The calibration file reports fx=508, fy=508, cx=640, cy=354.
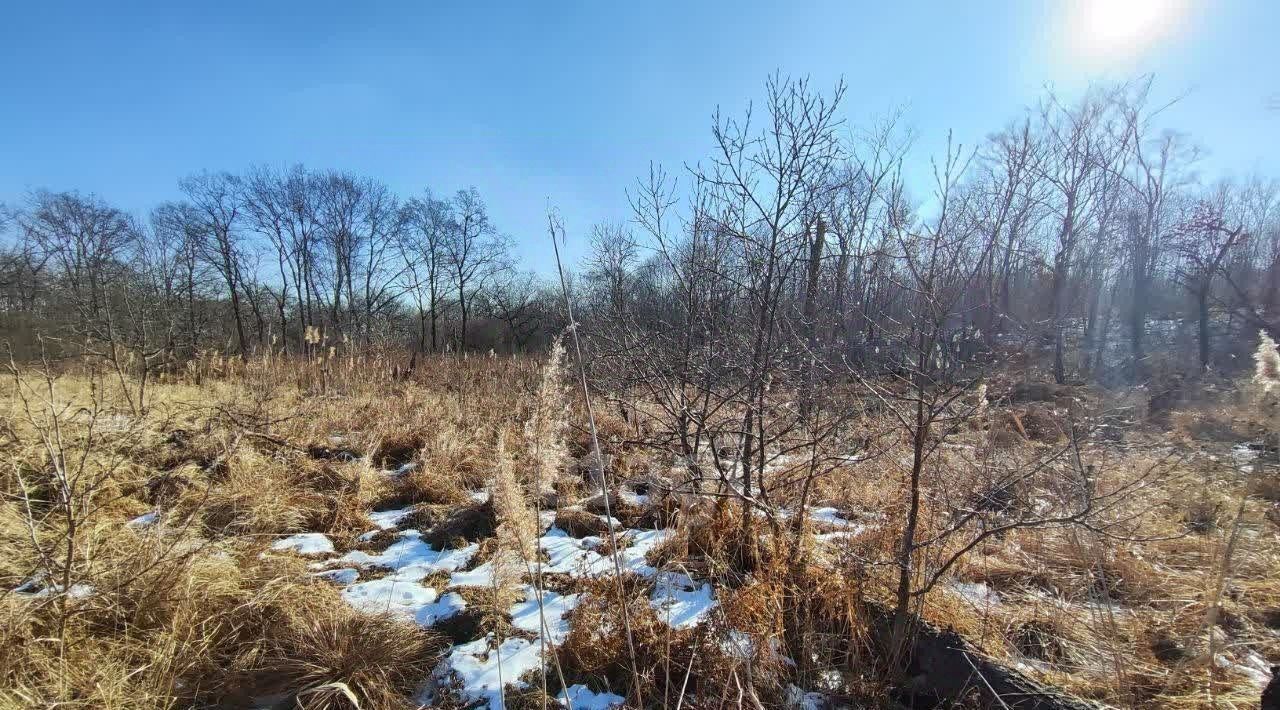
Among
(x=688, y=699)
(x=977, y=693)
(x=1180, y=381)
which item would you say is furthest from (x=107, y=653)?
(x=1180, y=381)

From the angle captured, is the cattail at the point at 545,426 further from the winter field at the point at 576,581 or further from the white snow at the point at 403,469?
the white snow at the point at 403,469

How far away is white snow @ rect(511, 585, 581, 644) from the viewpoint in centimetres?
271

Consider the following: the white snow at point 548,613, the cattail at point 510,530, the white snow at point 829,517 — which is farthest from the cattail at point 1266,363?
the white snow at point 548,613

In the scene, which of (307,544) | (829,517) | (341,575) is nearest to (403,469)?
(307,544)

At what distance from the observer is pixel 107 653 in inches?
87.4

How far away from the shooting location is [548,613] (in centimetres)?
288

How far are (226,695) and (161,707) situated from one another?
21 centimetres

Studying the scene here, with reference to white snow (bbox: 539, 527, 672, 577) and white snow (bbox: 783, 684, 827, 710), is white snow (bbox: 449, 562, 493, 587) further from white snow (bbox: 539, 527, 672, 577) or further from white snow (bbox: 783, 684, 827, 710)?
white snow (bbox: 783, 684, 827, 710)

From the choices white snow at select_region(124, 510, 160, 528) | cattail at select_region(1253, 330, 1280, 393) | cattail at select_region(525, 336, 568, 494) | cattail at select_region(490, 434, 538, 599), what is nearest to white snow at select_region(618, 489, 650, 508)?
cattail at select_region(490, 434, 538, 599)

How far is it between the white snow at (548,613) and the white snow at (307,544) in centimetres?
163

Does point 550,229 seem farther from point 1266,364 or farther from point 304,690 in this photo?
point 1266,364

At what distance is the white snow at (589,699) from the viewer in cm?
222

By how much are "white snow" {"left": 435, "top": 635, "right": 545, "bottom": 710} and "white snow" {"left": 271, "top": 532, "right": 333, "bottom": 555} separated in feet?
5.51

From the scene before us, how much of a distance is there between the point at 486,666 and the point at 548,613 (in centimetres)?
49
